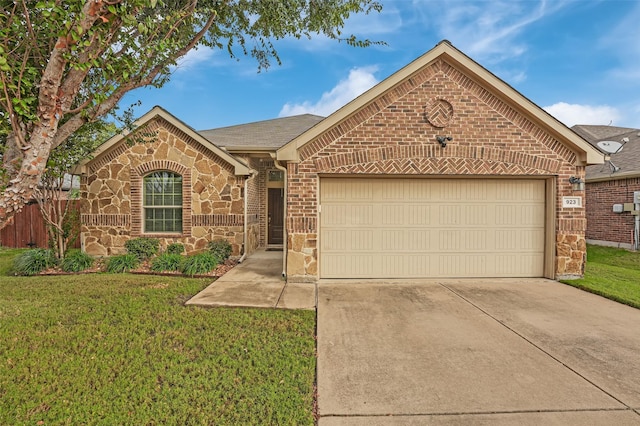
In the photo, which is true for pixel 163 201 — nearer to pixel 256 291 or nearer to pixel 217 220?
pixel 217 220

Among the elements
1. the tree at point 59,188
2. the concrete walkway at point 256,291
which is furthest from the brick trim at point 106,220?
the concrete walkway at point 256,291

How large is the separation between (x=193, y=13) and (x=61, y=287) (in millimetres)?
5980

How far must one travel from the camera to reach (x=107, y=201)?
957cm

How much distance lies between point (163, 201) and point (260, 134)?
4.72 metres

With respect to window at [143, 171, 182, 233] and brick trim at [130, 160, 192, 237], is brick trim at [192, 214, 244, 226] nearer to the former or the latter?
brick trim at [130, 160, 192, 237]

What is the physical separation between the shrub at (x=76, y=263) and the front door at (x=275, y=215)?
5.57m

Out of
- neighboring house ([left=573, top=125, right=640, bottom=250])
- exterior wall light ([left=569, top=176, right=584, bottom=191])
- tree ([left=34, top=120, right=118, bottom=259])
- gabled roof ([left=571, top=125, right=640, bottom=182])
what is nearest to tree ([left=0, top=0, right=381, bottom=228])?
tree ([left=34, top=120, right=118, bottom=259])

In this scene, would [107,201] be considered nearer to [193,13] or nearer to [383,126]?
[193,13]

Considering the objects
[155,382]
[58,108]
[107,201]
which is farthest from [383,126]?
[107,201]

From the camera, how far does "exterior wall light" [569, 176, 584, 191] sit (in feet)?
23.5

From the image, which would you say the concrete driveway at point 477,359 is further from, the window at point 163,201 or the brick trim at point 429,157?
the window at point 163,201

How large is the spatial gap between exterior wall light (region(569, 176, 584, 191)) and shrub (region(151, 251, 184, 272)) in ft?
31.4

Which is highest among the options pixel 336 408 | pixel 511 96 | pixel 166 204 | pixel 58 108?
pixel 511 96

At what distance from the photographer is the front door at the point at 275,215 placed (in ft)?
39.7
